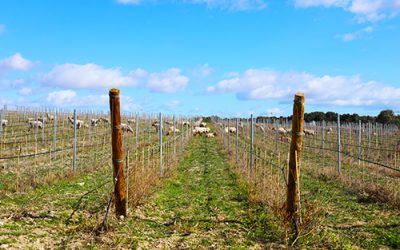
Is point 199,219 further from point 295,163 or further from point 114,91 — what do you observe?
point 114,91

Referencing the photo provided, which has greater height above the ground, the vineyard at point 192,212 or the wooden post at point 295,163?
the wooden post at point 295,163

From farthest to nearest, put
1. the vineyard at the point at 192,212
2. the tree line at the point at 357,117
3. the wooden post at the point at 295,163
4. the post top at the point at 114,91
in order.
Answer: the tree line at the point at 357,117 → the post top at the point at 114,91 → the wooden post at the point at 295,163 → the vineyard at the point at 192,212

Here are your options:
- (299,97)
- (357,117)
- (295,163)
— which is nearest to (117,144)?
(295,163)

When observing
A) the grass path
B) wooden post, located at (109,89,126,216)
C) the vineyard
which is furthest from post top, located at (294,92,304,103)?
wooden post, located at (109,89,126,216)

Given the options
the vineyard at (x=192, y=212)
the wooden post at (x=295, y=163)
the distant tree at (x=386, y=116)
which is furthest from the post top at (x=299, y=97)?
the distant tree at (x=386, y=116)

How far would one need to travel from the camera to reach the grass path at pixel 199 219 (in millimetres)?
6254

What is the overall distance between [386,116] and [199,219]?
57.4 m

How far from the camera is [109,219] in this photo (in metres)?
6.71

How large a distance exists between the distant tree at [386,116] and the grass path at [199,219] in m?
50.9

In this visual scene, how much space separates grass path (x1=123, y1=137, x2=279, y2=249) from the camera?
6254mm

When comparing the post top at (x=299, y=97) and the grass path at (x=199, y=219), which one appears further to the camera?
the post top at (x=299, y=97)

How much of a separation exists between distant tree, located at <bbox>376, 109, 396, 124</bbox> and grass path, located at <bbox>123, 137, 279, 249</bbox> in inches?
2004

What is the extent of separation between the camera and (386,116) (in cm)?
5759

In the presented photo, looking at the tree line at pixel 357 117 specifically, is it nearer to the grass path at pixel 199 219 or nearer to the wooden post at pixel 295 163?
the grass path at pixel 199 219
